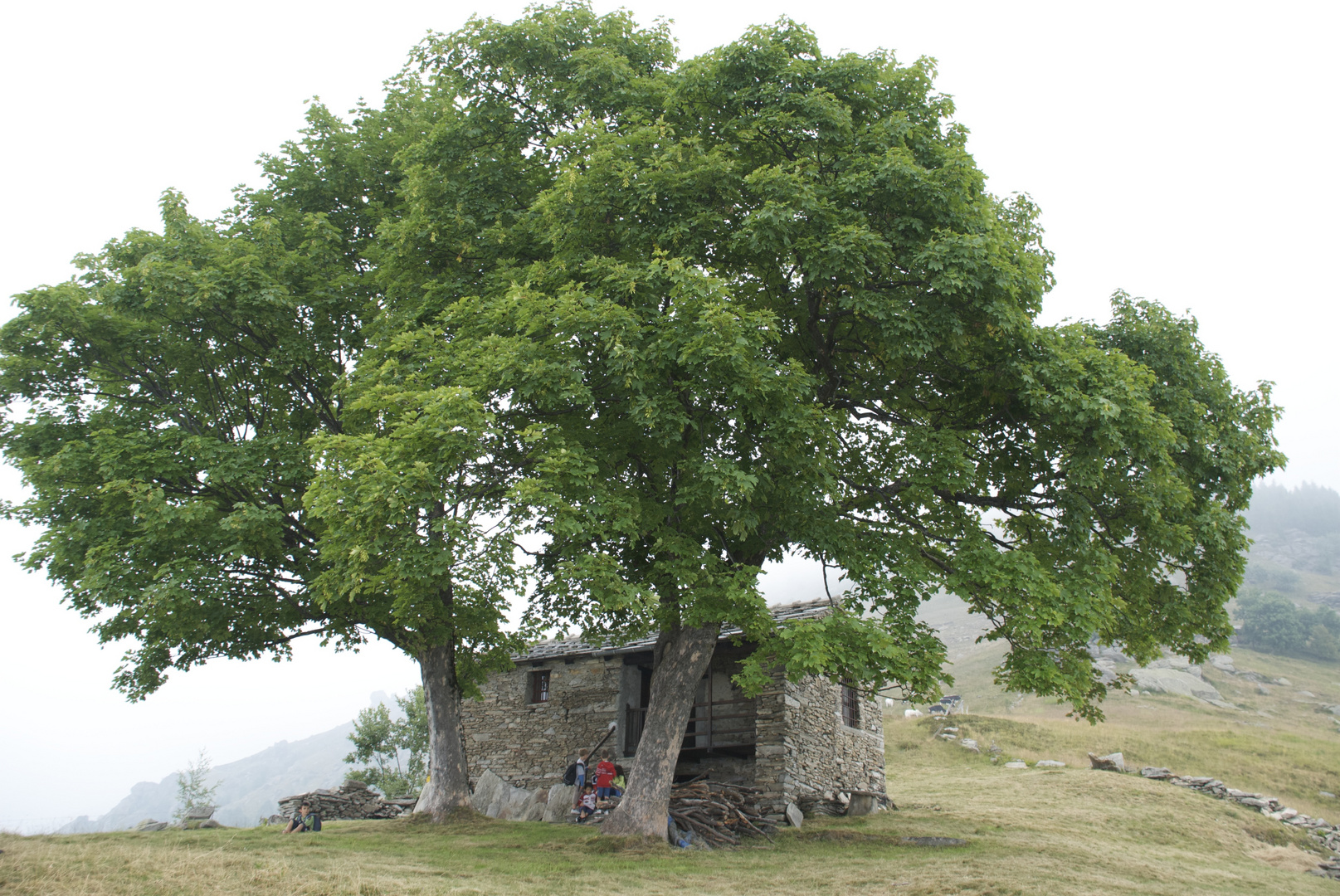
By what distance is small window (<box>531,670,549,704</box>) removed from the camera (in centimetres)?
2038

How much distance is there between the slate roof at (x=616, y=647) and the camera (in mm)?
17328

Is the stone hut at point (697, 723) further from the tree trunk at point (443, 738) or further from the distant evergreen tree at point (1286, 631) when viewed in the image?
the distant evergreen tree at point (1286, 631)

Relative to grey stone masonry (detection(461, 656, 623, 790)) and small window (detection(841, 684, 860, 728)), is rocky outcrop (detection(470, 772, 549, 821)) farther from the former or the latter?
small window (detection(841, 684, 860, 728))

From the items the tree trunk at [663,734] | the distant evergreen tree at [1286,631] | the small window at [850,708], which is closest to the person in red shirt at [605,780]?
the tree trunk at [663,734]

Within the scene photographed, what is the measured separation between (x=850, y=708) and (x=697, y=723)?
16.3 ft

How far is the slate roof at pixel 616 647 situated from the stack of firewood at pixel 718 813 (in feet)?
10.3

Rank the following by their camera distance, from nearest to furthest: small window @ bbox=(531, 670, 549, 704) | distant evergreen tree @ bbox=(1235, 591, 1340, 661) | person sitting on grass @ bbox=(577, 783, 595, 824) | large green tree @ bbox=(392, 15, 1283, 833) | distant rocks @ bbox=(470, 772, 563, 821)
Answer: large green tree @ bbox=(392, 15, 1283, 833), person sitting on grass @ bbox=(577, 783, 595, 824), distant rocks @ bbox=(470, 772, 563, 821), small window @ bbox=(531, 670, 549, 704), distant evergreen tree @ bbox=(1235, 591, 1340, 661)

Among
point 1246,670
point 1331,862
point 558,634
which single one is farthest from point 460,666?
point 1246,670

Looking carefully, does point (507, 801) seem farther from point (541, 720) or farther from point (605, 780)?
point (605, 780)

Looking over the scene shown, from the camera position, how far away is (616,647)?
17.0m

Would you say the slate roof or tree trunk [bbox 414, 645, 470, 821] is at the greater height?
the slate roof

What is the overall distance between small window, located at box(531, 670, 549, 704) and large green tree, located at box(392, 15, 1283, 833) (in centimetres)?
809

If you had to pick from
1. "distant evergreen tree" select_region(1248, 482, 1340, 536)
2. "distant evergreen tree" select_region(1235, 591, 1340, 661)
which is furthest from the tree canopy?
"distant evergreen tree" select_region(1248, 482, 1340, 536)

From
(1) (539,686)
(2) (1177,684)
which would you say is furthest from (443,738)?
(2) (1177,684)
